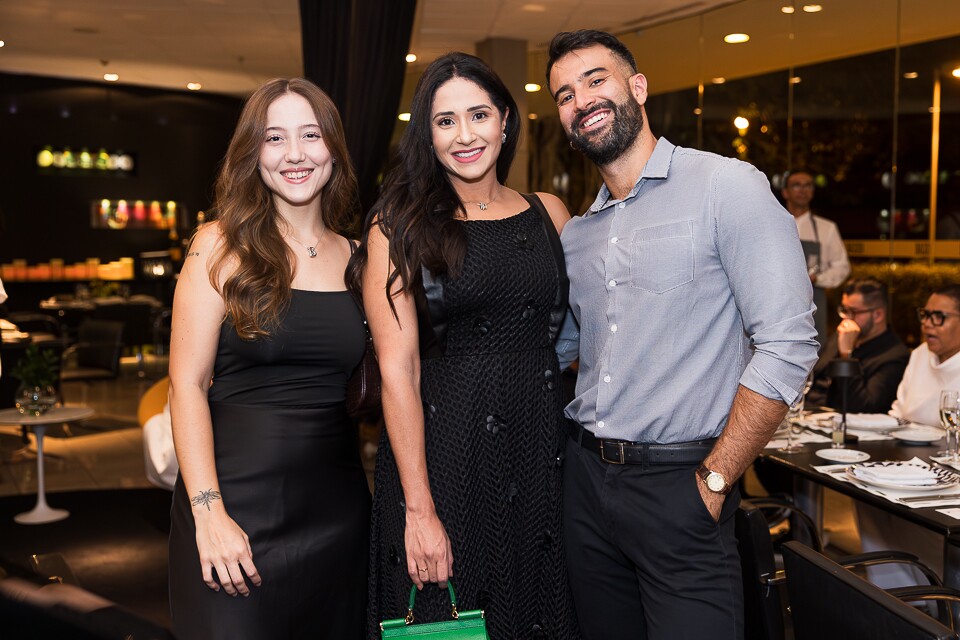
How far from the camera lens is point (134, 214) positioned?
1480 cm

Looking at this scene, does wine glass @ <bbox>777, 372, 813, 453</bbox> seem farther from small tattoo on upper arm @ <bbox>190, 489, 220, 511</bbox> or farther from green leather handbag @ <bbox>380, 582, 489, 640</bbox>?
small tattoo on upper arm @ <bbox>190, 489, 220, 511</bbox>

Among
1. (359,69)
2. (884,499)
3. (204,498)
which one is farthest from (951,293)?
(204,498)

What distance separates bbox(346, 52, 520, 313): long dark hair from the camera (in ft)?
6.70

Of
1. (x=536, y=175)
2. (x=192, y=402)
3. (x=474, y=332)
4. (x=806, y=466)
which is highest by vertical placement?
(x=536, y=175)

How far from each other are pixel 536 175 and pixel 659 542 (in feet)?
29.2

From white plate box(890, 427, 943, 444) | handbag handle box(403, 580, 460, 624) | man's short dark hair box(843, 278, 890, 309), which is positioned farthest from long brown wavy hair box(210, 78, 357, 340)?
man's short dark hair box(843, 278, 890, 309)

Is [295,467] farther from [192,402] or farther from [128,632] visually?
[128,632]

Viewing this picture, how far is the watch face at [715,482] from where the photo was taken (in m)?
1.87

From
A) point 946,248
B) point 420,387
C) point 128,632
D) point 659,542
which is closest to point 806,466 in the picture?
A: point 659,542

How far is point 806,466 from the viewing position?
3311 mm

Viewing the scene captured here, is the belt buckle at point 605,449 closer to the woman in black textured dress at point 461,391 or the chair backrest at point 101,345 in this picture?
the woman in black textured dress at point 461,391

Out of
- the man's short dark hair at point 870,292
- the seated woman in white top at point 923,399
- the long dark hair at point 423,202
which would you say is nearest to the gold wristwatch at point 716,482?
the long dark hair at point 423,202

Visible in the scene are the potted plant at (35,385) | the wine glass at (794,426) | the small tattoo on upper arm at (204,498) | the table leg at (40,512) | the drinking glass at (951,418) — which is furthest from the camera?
the potted plant at (35,385)

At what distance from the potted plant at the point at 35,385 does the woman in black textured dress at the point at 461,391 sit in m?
4.40
